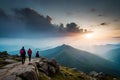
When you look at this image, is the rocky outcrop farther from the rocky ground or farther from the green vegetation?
the green vegetation

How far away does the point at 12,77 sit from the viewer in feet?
92.5

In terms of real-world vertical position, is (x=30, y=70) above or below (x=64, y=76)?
above

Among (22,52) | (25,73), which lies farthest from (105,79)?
(25,73)

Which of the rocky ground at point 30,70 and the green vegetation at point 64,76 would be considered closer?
the rocky ground at point 30,70

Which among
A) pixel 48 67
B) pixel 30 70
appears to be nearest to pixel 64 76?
pixel 48 67

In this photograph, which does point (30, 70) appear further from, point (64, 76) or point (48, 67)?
point (64, 76)

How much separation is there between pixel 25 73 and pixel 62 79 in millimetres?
25998

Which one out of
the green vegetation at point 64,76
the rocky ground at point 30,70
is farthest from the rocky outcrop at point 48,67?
the green vegetation at point 64,76

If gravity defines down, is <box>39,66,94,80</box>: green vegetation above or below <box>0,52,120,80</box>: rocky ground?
below

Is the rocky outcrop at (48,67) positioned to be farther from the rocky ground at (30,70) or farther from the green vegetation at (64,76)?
the green vegetation at (64,76)

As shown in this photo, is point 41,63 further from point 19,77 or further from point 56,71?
point 19,77

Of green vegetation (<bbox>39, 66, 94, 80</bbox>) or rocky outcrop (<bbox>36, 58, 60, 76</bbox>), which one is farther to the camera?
rocky outcrop (<bbox>36, 58, 60, 76</bbox>)

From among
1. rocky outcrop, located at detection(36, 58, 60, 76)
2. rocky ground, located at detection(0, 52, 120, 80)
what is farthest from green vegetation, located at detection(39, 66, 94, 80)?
rocky outcrop, located at detection(36, 58, 60, 76)

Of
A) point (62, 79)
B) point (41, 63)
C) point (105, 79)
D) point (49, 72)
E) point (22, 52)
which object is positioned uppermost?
point (22, 52)
